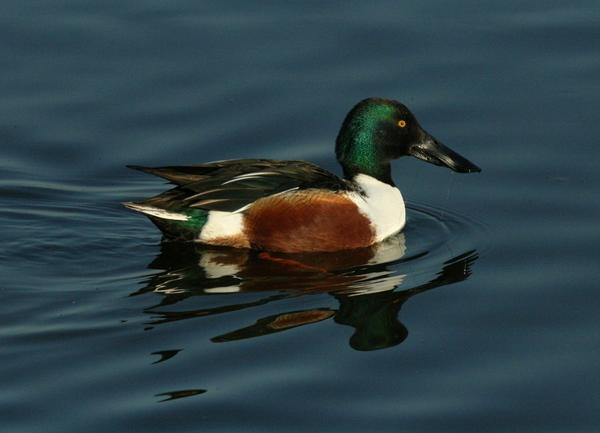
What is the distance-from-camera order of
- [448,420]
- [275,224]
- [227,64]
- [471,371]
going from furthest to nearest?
[227,64] → [275,224] → [471,371] → [448,420]

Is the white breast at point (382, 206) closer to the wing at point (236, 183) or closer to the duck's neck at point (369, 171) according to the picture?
the duck's neck at point (369, 171)

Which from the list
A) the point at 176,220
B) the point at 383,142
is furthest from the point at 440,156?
the point at 176,220

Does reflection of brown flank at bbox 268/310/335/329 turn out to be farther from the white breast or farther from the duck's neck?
the duck's neck

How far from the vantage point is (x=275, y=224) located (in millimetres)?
10078

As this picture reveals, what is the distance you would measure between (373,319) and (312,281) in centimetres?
77

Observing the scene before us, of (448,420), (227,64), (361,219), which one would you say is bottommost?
(448,420)

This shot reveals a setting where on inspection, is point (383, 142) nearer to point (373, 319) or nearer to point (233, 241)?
point (233, 241)

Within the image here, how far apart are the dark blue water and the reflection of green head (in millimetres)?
18

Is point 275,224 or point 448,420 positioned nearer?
point 448,420

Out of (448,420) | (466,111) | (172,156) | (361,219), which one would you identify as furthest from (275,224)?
(448,420)

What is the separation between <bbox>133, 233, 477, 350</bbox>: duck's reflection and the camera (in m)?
8.60

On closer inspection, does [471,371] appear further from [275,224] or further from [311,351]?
A: [275,224]

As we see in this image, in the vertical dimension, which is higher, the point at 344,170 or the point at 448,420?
the point at 344,170

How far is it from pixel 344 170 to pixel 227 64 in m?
2.10
